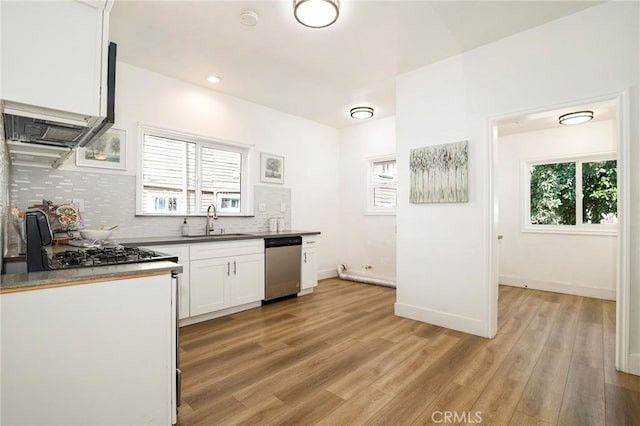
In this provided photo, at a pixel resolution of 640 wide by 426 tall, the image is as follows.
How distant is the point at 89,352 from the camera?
1326 mm

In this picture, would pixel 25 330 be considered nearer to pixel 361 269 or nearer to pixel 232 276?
pixel 232 276

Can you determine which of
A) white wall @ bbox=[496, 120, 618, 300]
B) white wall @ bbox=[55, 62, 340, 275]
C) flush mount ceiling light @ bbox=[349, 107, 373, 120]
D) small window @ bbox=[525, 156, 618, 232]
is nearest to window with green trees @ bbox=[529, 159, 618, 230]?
small window @ bbox=[525, 156, 618, 232]

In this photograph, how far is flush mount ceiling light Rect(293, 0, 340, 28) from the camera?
7.27 ft

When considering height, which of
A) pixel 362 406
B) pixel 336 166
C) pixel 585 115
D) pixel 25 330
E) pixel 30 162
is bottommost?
pixel 362 406

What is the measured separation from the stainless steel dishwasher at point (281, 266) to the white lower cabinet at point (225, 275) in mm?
93

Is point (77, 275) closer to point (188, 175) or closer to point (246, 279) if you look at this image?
point (246, 279)

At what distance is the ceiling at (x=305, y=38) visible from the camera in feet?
7.97

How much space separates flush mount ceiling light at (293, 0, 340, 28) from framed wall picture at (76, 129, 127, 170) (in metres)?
2.27

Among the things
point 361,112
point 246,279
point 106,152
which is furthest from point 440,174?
point 106,152

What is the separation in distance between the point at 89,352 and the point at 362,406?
1.50m

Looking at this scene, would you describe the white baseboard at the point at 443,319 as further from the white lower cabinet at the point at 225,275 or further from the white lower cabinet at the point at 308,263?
the white lower cabinet at the point at 225,275

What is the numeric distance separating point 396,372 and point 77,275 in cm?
210

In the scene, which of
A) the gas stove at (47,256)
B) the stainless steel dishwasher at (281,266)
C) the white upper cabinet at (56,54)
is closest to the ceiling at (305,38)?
the white upper cabinet at (56,54)

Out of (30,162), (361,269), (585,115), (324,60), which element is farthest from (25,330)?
(585,115)
